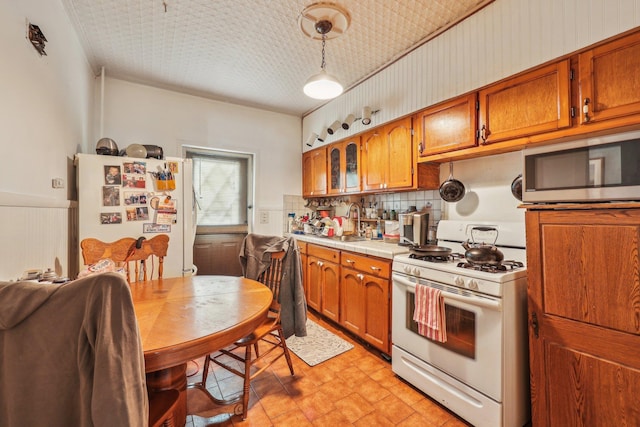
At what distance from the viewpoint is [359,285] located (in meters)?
2.43

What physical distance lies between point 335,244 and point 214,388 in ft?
4.84

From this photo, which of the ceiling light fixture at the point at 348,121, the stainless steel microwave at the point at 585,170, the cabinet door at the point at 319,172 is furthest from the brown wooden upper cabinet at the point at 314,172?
the stainless steel microwave at the point at 585,170

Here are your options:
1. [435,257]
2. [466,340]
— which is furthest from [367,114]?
[466,340]

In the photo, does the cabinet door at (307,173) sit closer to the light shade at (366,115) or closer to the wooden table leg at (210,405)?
the light shade at (366,115)

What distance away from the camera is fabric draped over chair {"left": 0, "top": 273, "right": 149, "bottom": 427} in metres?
0.64

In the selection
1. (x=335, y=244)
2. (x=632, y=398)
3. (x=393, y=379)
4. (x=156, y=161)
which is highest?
(x=156, y=161)

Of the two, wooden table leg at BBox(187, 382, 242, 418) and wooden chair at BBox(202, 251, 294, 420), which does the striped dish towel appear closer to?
wooden chair at BBox(202, 251, 294, 420)

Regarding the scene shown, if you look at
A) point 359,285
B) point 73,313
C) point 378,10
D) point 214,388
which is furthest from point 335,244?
point 73,313

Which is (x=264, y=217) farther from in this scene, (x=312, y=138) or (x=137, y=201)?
(x=137, y=201)

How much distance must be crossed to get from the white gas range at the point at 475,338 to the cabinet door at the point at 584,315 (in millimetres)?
101

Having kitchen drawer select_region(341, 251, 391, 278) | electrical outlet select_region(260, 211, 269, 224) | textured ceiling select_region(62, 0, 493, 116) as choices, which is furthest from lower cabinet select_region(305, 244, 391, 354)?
textured ceiling select_region(62, 0, 493, 116)

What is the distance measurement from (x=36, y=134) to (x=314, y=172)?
105 inches

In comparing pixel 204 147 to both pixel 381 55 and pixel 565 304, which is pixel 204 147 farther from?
pixel 565 304

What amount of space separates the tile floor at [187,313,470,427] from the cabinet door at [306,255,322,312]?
0.85 metres
